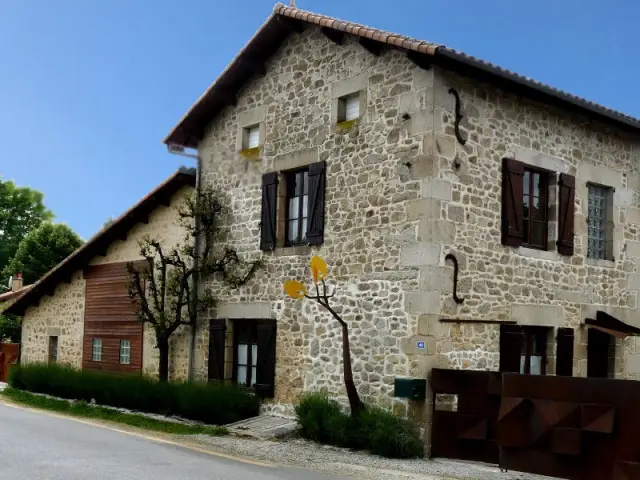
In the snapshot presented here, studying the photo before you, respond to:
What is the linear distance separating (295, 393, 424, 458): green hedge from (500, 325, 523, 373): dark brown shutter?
2.10 m

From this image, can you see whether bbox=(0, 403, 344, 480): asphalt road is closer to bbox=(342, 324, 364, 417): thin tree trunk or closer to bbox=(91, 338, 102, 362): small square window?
bbox=(342, 324, 364, 417): thin tree trunk

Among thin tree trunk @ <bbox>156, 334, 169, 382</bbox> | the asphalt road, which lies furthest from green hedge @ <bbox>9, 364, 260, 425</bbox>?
the asphalt road

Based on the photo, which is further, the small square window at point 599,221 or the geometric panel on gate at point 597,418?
the small square window at point 599,221

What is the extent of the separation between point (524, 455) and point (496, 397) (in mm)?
1609

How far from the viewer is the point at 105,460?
9.42 meters

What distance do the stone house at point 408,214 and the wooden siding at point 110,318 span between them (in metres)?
2.01

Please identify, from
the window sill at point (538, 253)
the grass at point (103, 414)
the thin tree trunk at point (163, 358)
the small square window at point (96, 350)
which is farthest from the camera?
the small square window at point (96, 350)

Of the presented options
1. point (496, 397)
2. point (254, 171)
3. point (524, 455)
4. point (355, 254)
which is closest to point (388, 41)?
point (355, 254)

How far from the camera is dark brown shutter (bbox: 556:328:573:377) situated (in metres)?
13.4

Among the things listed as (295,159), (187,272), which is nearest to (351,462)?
(295,159)

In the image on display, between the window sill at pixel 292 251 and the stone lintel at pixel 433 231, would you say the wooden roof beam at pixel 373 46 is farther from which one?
the window sill at pixel 292 251

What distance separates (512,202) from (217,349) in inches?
246

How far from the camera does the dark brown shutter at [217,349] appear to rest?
15.2 meters

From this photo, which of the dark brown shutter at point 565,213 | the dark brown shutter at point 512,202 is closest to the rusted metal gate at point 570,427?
the dark brown shutter at point 512,202
